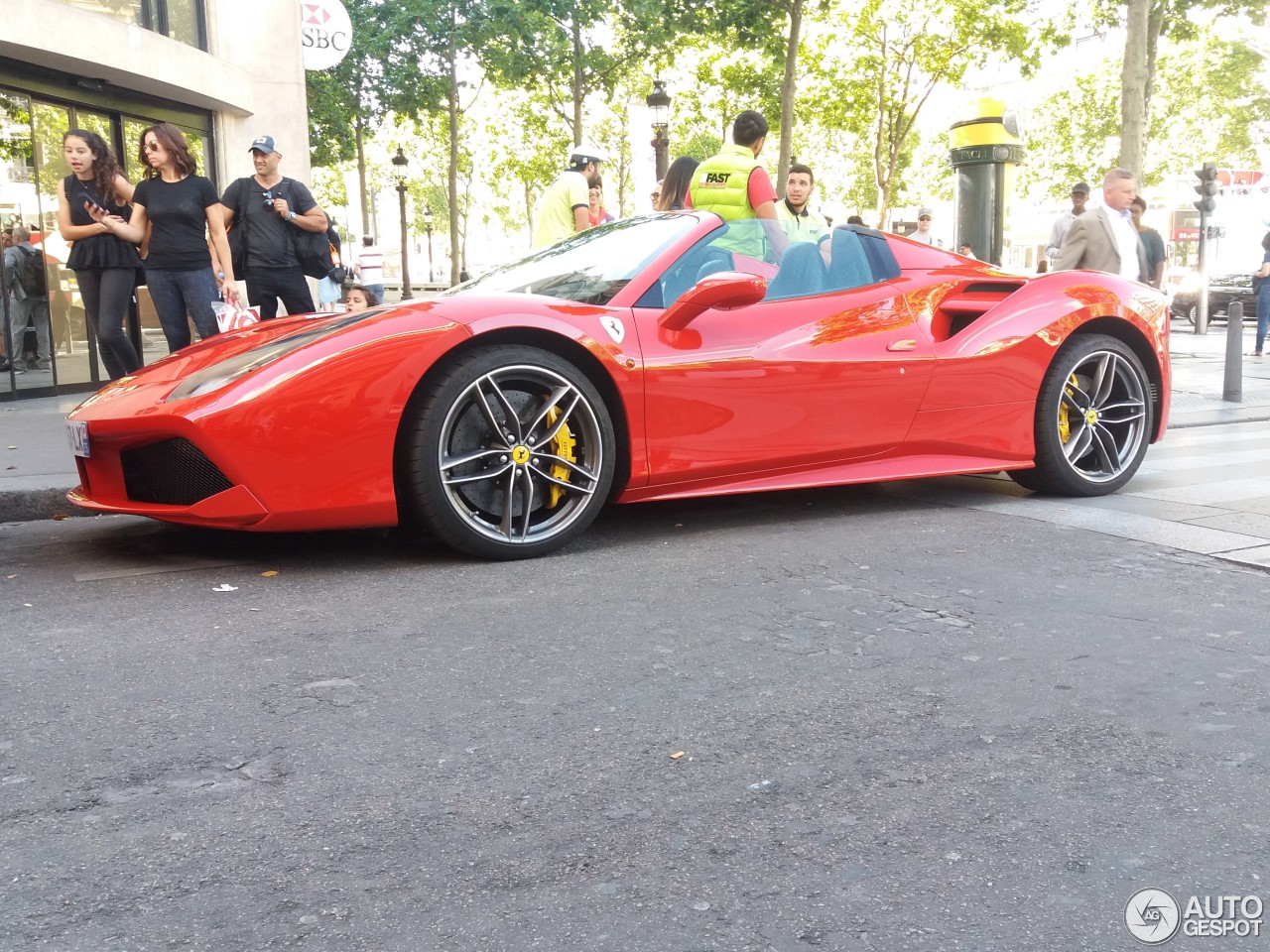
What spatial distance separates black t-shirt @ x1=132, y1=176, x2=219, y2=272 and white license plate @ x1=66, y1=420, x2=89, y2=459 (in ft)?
8.70

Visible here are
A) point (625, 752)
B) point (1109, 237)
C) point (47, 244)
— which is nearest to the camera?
point (625, 752)

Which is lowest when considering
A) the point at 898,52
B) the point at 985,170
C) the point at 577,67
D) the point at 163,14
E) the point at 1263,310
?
the point at 1263,310

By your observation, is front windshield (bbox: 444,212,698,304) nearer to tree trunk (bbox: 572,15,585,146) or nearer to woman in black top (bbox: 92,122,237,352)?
woman in black top (bbox: 92,122,237,352)

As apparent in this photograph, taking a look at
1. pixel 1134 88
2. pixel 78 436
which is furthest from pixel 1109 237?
pixel 1134 88

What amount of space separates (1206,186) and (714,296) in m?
19.1

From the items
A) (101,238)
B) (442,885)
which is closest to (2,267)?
(101,238)

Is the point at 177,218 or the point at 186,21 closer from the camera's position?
the point at 177,218

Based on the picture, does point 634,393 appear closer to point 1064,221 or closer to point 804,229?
point 804,229

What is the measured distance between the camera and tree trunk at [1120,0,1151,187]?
17.4 m

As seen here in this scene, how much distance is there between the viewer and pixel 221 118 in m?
13.1

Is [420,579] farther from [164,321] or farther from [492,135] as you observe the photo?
[492,135]

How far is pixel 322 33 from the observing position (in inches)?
521

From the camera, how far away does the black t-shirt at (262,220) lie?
6824 mm

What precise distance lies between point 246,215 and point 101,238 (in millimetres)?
773
